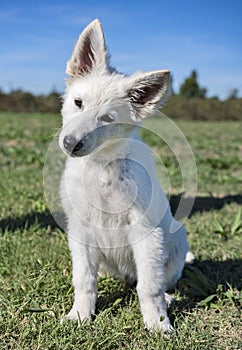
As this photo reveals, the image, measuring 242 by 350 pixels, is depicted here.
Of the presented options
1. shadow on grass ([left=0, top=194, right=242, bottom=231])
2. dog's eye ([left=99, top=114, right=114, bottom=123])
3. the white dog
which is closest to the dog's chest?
the white dog

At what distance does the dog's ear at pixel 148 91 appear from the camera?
116 inches

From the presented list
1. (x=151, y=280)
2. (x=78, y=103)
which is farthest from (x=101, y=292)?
(x=78, y=103)

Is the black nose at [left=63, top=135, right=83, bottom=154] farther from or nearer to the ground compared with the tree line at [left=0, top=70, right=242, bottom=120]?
farther from the ground

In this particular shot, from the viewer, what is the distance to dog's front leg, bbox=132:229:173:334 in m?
3.02

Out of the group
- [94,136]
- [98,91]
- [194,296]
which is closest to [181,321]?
[194,296]

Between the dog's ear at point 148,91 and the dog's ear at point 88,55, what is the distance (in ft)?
0.98

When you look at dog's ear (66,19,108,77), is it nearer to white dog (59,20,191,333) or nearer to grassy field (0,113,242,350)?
white dog (59,20,191,333)

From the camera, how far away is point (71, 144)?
2.81 meters

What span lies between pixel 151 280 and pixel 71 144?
3.47ft

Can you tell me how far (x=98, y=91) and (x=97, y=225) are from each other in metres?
0.92

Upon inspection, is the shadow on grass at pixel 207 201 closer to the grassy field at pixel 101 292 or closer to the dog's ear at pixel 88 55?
the grassy field at pixel 101 292

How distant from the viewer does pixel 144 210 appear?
3.07 metres

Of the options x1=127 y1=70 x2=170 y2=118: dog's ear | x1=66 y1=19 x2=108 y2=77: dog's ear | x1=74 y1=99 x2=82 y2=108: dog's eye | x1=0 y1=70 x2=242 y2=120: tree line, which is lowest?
x1=0 y1=70 x2=242 y2=120: tree line

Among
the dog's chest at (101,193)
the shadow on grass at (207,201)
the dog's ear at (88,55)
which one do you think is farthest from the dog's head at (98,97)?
the shadow on grass at (207,201)
